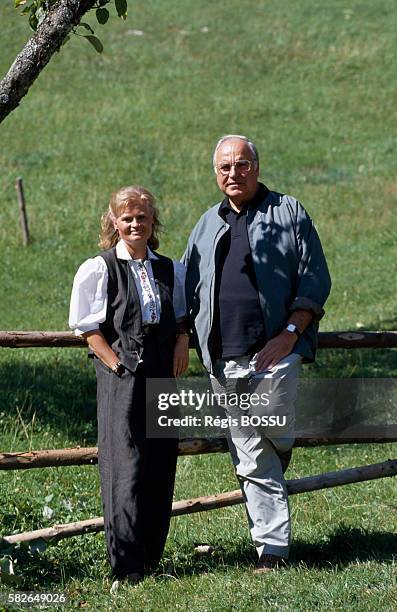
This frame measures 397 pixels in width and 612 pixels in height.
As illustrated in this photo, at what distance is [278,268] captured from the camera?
17.2 feet

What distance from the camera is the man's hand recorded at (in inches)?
204

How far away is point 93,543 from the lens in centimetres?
597

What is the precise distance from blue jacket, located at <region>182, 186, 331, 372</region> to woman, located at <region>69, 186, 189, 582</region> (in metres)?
0.18

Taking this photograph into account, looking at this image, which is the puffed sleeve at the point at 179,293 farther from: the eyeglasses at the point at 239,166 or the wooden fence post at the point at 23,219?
the wooden fence post at the point at 23,219

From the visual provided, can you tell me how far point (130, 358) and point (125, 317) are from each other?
20 centimetres

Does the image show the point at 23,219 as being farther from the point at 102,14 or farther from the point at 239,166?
the point at 239,166

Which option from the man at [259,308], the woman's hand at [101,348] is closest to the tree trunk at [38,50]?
the man at [259,308]

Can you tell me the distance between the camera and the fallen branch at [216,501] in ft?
18.5

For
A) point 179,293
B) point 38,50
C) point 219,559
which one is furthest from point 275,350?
point 38,50

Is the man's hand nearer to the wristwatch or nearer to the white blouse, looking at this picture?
the wristwatch

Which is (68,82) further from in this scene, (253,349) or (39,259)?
(253,349)

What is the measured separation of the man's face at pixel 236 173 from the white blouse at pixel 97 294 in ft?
1.91

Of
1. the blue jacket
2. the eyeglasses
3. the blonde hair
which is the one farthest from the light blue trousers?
the eyeglasses

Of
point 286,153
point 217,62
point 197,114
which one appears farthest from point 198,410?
point 217,62
